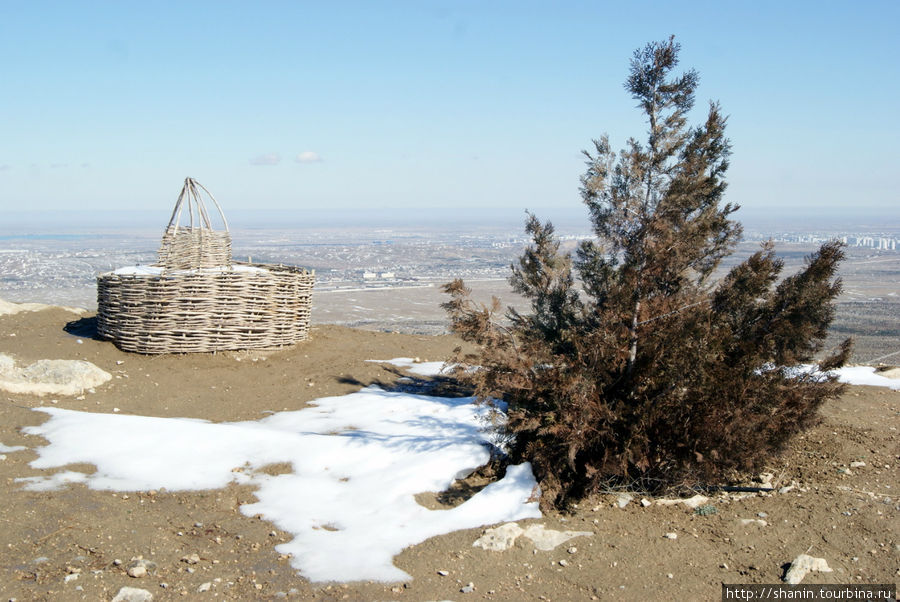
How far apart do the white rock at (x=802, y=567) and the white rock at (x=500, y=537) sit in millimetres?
1965

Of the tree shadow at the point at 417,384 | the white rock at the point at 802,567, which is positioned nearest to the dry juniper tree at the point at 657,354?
the white rock at the point at 802,567

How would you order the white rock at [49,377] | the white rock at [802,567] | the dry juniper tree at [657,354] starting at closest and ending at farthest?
the white rock at [802,567] → the dry juniper tree at [657,354] → the white rock at [49,377]

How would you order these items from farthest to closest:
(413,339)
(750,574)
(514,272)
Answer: (413,339), (514,272), (750,574)

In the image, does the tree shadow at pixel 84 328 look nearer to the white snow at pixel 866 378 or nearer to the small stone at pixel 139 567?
the small stone at pixel 139 567

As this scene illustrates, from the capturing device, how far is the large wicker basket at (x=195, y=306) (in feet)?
35.0

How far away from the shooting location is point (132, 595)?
4320mm

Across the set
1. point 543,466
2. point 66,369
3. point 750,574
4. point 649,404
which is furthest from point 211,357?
point 750,574

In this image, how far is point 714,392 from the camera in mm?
6156

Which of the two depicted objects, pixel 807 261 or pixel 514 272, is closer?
pixel 807 261

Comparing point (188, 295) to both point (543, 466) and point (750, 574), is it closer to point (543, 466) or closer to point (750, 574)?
point (543, 466)

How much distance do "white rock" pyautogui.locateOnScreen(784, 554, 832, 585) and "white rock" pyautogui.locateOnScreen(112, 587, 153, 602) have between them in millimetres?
4368

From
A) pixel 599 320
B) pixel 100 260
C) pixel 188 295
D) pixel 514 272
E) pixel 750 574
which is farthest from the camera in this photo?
pixel 100 260

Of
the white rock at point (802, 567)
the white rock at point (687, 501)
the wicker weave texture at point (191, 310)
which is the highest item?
the wicker weave texture at point (191, 310)

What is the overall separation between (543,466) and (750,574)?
75.7 inches
